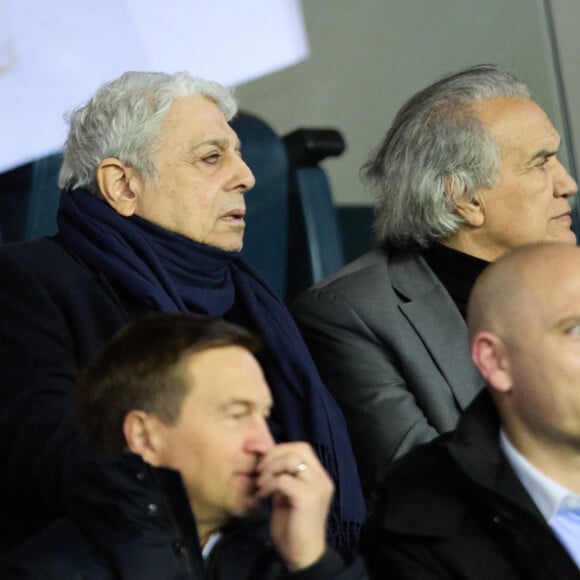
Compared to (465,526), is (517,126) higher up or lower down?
higher up

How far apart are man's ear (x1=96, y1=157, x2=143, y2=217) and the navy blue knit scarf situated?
0.10 feet

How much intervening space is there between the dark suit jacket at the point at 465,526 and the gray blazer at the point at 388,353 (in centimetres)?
84

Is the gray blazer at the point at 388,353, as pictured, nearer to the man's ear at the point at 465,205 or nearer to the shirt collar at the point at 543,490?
the man's ear at the point at 465,205

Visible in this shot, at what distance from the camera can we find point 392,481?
6.61 feet

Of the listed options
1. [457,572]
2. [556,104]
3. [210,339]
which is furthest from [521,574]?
[556,104]

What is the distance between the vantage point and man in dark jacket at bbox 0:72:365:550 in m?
2.46

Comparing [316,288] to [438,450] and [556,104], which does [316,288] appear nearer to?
[438,450]

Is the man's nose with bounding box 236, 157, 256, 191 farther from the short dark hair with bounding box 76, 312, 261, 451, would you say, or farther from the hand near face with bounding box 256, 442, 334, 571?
the hand near face with bounding box 256, 442, 334, 571

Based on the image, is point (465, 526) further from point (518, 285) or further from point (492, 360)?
point (518, 285)

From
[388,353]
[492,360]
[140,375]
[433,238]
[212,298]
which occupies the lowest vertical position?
[388,353]

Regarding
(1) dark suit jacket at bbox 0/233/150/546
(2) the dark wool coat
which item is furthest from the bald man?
(1) dark suit jacket at bbox 0/233/150/546

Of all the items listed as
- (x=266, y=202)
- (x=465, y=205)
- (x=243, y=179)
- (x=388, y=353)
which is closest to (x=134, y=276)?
(x=243, y=179)

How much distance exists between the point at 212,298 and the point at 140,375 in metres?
1.00

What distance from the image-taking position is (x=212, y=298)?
296cm
